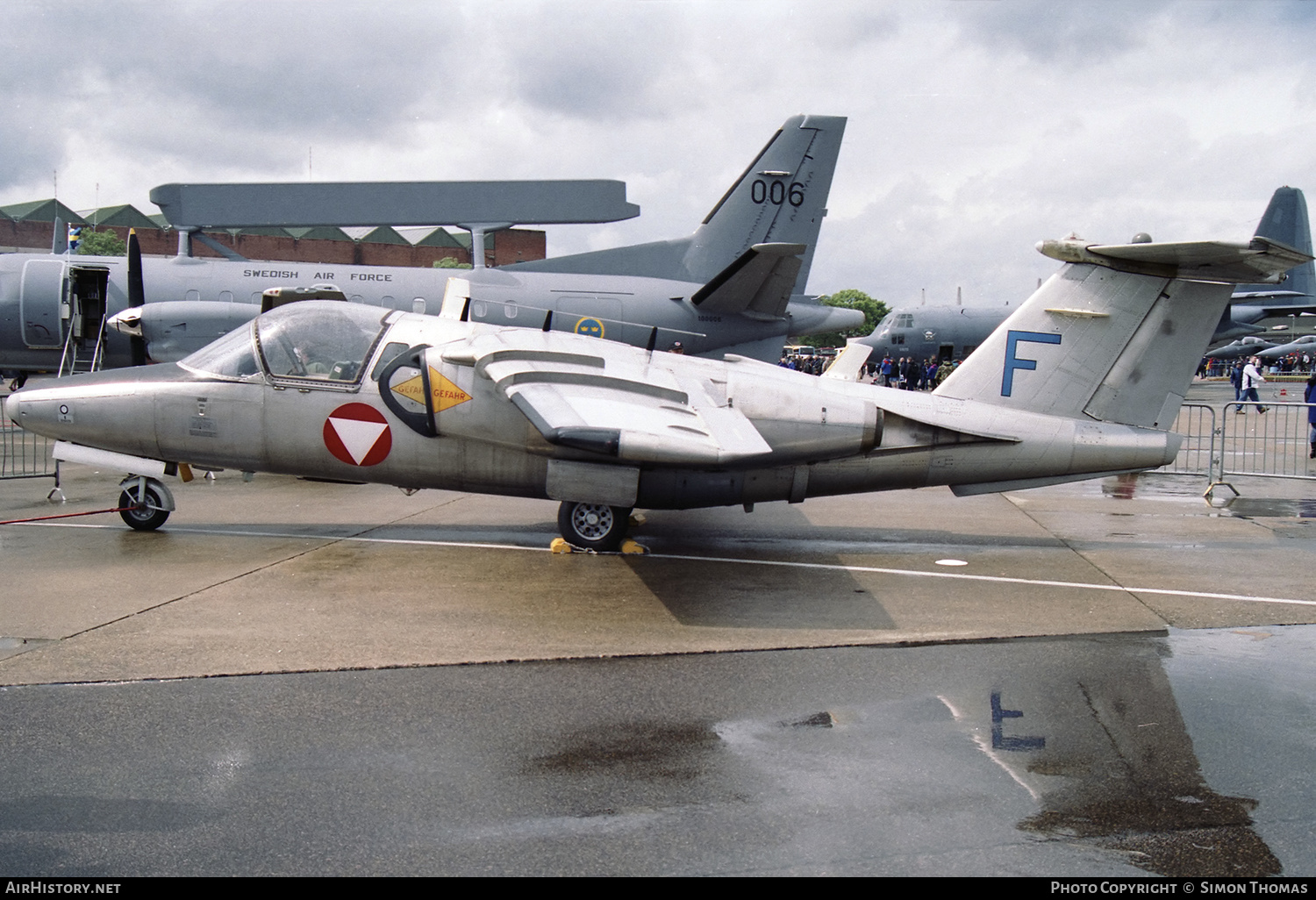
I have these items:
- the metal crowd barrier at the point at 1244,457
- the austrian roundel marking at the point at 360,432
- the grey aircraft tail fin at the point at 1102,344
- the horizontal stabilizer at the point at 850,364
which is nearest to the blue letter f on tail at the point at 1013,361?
the grey aircraft tail fin at the point at 1102,344

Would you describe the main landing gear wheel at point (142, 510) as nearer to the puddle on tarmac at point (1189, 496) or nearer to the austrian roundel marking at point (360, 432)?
the austrian roundel marking at point (360, 432)

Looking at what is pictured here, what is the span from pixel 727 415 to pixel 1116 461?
171 inches

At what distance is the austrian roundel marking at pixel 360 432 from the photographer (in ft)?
31.5

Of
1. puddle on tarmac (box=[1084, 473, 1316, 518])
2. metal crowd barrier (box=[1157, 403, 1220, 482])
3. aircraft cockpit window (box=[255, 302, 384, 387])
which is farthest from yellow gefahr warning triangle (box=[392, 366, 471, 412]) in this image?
metal crowd barrier (box=[1157, 403, 1220, 482])

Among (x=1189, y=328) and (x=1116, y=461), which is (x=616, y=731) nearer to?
(x=1116, y=461)

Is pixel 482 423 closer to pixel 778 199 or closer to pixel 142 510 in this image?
pixel 142 510

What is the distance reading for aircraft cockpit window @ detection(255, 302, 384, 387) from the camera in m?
9.74

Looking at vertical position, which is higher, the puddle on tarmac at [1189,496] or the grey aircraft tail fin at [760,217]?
the grey aircraft tail fin at [760,217]

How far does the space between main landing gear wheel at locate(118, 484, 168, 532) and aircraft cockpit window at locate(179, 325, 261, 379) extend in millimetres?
1499

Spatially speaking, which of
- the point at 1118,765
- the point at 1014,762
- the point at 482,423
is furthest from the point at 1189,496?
the point at 1014,762

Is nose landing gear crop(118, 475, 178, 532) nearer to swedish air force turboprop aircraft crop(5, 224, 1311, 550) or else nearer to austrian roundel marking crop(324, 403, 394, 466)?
swedish air force turboprop aircraft crop(5, 224, 1311, 550)

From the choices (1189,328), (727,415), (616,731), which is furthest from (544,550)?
(1189,328)

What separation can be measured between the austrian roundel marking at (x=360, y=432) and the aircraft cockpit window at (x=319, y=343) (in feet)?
0.96

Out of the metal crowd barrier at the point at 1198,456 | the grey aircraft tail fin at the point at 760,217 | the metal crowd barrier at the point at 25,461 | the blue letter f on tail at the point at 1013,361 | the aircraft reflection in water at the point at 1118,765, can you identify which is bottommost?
the metal crowd barrier at the point at 25,461
